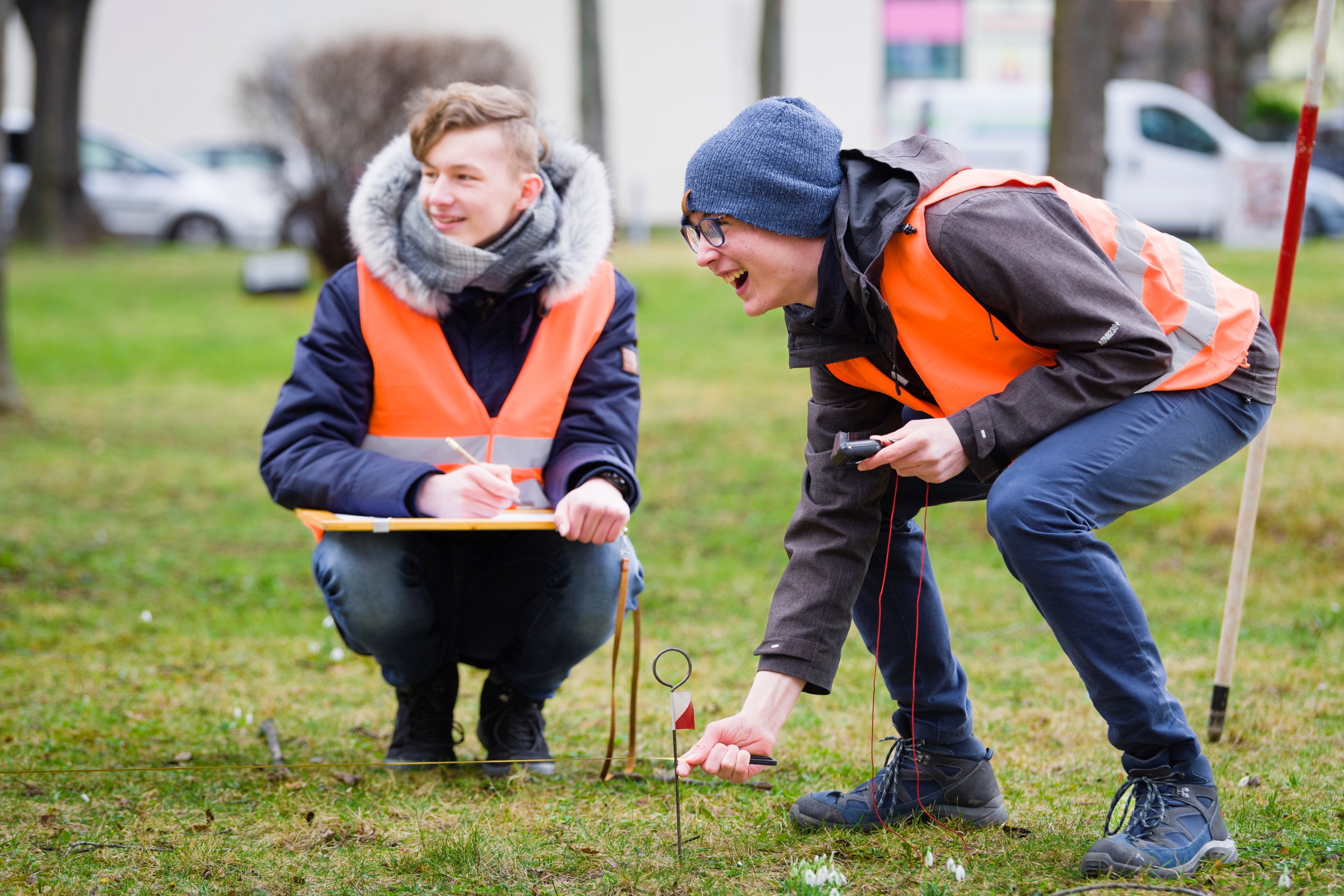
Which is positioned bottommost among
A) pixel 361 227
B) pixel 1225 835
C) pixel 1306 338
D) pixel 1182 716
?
pixel 1306 338

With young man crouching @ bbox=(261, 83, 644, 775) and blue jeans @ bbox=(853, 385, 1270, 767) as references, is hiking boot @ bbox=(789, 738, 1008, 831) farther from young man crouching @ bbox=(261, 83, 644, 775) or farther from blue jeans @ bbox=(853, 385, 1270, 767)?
young man crouching @ bbox=(261, 83, 644, 775)

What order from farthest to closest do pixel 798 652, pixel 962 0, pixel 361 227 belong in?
pixel 962 0, pixel 361 227, pixel 798 652

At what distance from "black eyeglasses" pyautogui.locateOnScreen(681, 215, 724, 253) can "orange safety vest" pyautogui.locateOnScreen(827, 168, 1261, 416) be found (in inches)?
11.4

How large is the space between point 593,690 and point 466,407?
129cm

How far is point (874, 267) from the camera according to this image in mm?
2328

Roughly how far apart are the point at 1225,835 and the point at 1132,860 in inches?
9.1

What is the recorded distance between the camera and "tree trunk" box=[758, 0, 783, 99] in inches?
498

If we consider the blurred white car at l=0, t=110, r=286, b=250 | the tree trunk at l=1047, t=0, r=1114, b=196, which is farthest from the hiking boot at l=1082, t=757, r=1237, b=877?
the blurred white car at l=0, t=110, r=286, b=250

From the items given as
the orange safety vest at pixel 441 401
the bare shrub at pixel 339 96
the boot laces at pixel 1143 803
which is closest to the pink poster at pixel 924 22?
the bare shrub at pixel 339 96

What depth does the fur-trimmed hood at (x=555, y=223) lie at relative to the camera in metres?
3.14

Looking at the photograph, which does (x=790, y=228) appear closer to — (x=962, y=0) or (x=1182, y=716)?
(x=1182, y=716)

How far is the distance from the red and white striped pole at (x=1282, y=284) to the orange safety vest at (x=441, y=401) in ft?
5.19

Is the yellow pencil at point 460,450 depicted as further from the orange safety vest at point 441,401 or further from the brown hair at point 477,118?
the brown hair at point 477,118

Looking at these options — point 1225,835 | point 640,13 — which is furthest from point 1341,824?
point 640,13
